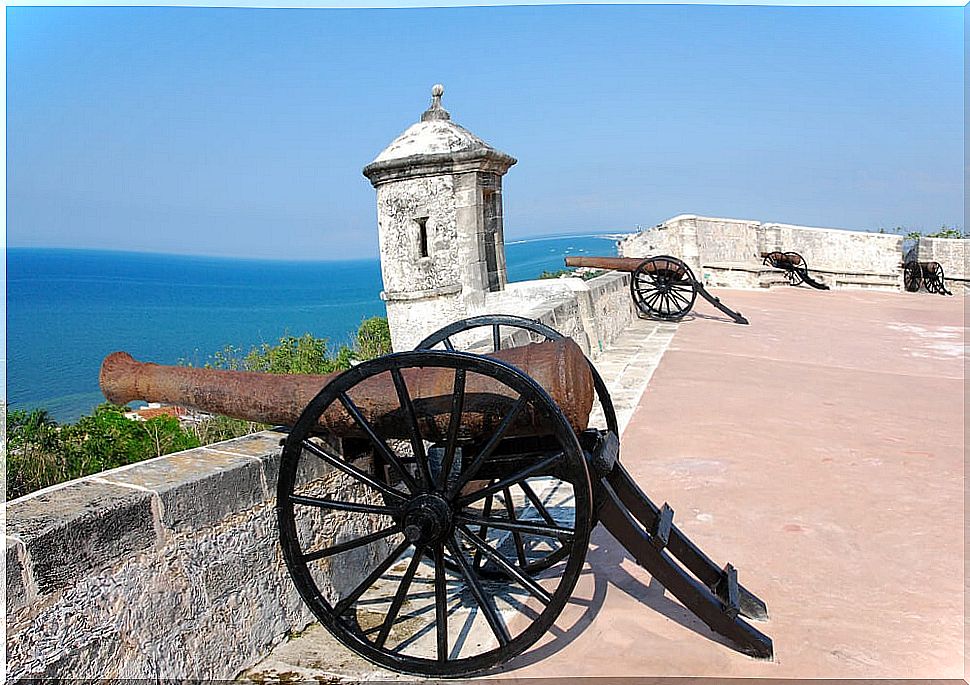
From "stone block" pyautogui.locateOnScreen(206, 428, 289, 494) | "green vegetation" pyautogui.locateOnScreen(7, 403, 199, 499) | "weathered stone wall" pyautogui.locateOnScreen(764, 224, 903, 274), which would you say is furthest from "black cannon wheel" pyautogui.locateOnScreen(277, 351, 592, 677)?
"weathered stone wall" pyautogui.locateOnScreen(764, 224, 903, 274)

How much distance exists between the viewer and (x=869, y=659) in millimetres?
2828

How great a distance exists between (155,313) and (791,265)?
84905mm

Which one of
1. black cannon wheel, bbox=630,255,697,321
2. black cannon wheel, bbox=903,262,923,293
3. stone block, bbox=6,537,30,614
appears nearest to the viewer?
stone block, bbox=6,537,30,614

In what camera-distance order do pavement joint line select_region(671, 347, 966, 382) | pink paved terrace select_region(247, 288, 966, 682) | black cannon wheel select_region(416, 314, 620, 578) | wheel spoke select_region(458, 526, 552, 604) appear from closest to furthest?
wheel spoke select_region(458, 526, 552, 604) < pink paved terrace select_region(247, 288, 966, 682) < black cannon wheel select_region(416, 314, 620, 578) < pavement joint line select_region(671, 347, 966, 382)

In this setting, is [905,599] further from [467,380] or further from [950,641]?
[467,380]

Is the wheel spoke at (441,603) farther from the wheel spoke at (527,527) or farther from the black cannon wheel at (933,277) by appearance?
the black cannon wheel at (933,277)

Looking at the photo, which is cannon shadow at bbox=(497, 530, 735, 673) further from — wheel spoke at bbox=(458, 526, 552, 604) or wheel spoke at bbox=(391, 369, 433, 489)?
wheel spoke at bbox=(391, 369, 433, 489)

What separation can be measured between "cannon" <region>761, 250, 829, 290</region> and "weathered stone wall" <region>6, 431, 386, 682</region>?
59.3ft

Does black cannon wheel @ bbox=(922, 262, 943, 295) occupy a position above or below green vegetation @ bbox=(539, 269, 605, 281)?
below

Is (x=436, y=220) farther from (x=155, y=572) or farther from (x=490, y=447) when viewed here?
(x=155, y=572)

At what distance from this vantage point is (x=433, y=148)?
33.3 ft

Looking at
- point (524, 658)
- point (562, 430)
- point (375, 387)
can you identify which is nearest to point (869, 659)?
point (524, 658)

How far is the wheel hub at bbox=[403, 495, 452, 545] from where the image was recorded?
2.70 metres

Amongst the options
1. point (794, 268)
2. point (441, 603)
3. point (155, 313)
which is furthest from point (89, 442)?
point (155, 313)
